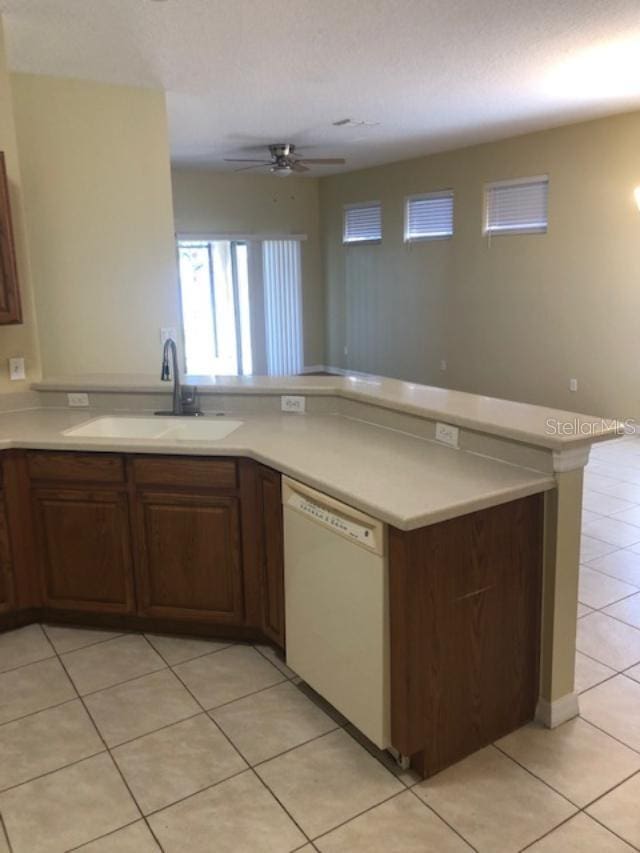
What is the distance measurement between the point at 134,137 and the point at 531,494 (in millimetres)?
3449

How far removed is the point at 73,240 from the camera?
13.7 feet

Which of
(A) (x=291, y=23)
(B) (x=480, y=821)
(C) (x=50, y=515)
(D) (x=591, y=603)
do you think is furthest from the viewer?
(A) (x=291, y=23)

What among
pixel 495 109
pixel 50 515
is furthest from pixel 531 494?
pixel 495 109

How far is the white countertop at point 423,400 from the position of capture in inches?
87.0

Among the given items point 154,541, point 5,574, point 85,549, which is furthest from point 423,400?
point 5,574

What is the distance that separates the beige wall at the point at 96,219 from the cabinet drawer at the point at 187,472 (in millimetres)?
1847

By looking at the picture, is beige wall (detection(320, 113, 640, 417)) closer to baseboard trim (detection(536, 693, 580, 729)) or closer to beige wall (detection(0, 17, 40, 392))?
baseboard trim (detection(536, 693, 580, 729))

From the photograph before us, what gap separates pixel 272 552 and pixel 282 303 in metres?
7.42

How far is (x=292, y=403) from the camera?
10.6 ft

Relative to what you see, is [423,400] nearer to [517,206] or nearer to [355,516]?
[355,516]

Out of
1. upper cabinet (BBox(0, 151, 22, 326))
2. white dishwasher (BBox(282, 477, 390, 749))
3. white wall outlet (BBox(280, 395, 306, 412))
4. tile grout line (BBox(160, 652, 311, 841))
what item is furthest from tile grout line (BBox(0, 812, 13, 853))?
upper cabinet (BBox(0, 151, 22, 326))

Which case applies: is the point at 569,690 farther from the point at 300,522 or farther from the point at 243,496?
the point at 243,496

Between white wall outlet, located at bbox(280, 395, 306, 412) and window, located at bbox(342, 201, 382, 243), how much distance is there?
19.8 feet

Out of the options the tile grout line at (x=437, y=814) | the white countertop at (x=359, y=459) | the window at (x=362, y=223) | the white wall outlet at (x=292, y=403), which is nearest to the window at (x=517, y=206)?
the window at (x=362, y=223)
